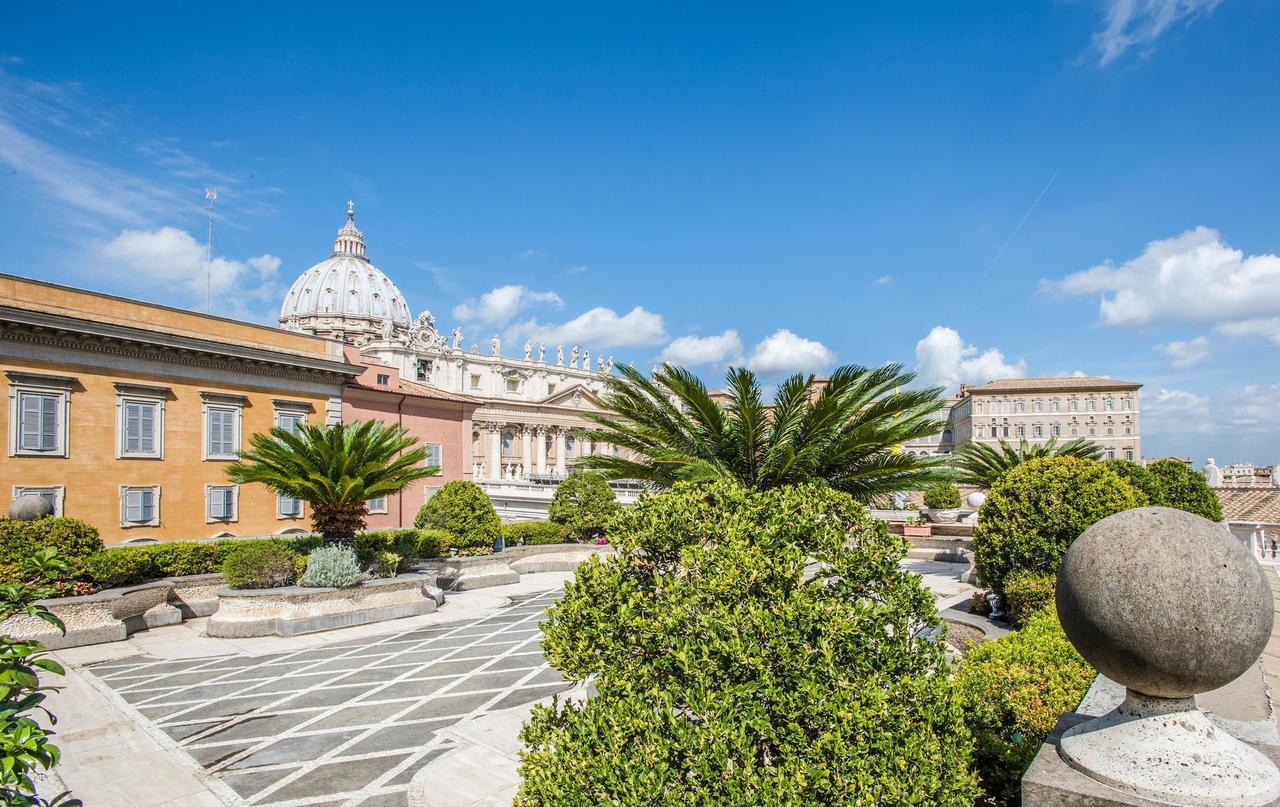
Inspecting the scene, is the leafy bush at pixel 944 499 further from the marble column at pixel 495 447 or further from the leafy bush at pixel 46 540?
the marble column at pixel 495 447

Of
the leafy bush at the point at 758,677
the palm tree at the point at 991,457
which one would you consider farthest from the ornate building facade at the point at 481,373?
the leafy bush at the point at 758,677

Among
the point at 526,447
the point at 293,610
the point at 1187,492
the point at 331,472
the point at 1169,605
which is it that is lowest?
the point at 293,610

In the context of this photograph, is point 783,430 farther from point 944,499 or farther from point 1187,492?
point 944,499

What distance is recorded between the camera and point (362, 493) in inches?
624

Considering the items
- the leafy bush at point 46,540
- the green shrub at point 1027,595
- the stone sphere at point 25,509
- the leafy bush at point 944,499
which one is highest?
the stone sphere at point 25,509

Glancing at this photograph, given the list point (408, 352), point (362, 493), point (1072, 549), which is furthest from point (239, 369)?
point (408, 352)

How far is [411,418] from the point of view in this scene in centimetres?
3175

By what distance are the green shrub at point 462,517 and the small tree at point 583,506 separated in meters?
4.58

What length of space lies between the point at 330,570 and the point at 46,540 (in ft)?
17.3

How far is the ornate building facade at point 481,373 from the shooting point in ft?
241

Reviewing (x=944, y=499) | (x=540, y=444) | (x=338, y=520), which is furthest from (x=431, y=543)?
(x=540, y=444)

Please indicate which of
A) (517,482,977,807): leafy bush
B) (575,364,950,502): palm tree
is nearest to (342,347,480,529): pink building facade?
(575,364,950,502): palm tree

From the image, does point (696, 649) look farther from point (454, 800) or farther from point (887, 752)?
point (454, 800)

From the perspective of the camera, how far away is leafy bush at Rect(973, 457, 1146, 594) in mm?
11125
